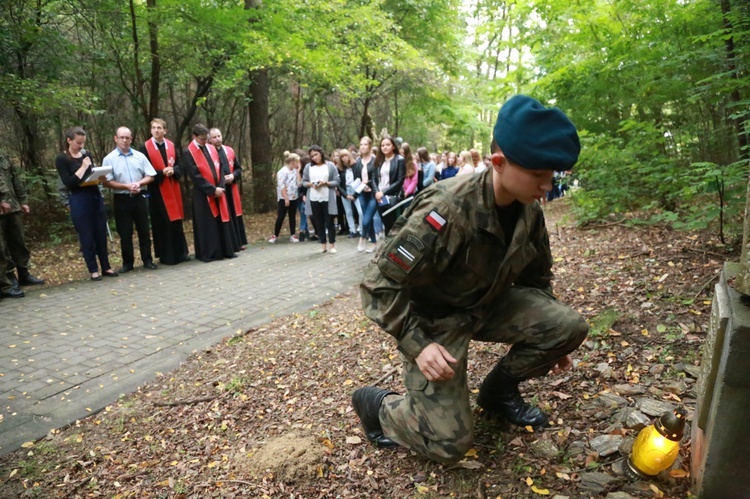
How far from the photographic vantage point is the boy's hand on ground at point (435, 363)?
216cm

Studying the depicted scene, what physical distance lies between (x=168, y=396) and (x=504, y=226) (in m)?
2.82

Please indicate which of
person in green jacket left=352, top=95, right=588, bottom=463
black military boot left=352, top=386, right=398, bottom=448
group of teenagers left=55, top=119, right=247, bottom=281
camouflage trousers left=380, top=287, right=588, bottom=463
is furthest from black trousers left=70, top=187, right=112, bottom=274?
camouflage trousers left=380, top=287, right=588, bottom=463

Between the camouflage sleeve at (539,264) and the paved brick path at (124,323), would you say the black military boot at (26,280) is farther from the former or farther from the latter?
the camouflage sleeve at (539,264)

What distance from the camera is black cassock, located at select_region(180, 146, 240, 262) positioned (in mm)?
8477

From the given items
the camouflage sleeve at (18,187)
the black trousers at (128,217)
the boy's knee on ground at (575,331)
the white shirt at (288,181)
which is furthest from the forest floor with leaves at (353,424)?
the white shirt at (288,181)

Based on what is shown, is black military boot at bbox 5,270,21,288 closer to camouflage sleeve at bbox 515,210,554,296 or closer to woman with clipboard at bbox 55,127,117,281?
woman with clipboard at bbox 55,127,117,281

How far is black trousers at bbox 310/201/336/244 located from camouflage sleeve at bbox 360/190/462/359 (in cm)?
673

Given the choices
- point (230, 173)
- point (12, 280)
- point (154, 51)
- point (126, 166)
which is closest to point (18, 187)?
point (12, 280)

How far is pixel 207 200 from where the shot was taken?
8664mm

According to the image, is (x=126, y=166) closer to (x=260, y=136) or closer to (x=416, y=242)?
(x=416, y=242)

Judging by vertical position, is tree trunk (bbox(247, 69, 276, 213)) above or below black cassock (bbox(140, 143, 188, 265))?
above

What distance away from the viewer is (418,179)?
8320 millimetres

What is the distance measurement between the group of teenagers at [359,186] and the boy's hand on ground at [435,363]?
416cm

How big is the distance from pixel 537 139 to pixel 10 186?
7.70 meters
